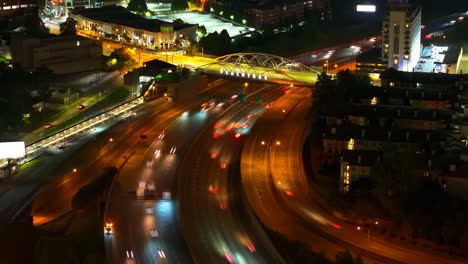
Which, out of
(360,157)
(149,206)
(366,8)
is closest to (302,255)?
(149,206)

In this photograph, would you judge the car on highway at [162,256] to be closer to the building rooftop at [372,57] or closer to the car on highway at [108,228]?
the car on highway at [108,228]

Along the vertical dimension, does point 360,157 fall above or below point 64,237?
above

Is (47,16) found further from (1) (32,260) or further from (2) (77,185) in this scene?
(1) (32,260)

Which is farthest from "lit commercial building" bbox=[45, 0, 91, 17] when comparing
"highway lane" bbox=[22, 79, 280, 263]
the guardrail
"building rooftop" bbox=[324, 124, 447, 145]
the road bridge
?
"building rooftop" bbox=[324, 124, 447, 145]

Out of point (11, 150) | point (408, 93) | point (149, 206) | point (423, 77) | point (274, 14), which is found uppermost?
point (274, 14)

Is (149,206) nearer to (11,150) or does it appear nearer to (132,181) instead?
(132,181)

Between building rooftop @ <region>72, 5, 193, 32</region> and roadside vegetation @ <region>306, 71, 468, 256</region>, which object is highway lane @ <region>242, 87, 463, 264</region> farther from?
building rooftop @ <region>72, 5, 193, 32</region>
